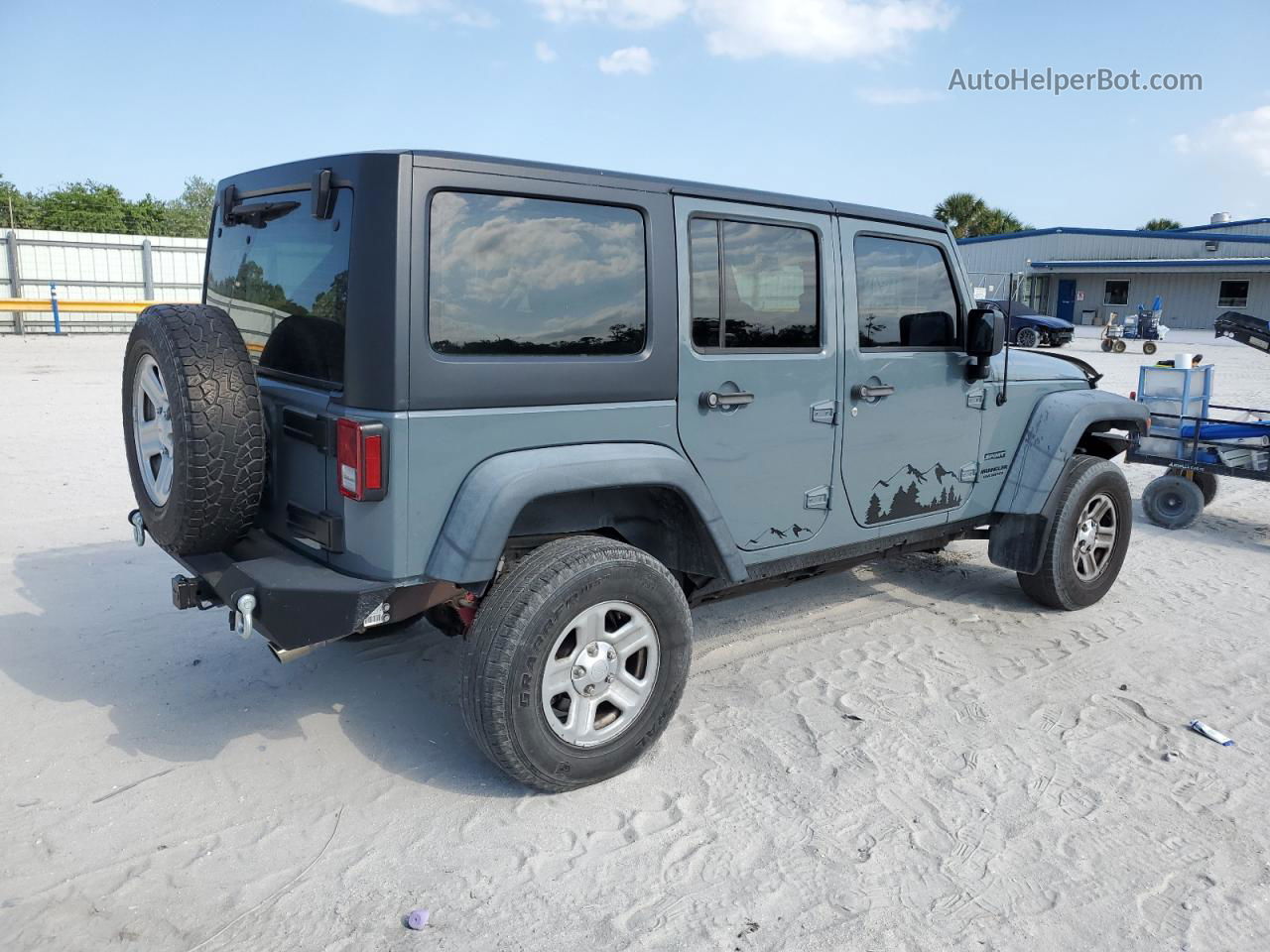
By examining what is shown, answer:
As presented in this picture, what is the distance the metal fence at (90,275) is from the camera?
22953 millimetres

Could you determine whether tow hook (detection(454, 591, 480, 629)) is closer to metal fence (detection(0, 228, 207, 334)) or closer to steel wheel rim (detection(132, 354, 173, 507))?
steel wheel rim (detection(132, 354, 173, 507))

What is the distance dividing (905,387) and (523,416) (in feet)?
6.62

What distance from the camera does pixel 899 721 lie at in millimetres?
4000

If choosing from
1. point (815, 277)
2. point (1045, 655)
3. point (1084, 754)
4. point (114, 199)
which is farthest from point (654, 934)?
point (114, 199)

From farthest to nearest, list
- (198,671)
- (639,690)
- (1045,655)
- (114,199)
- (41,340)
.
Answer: (114,199) → (41,340) → (1045,655) → (198,671) → (639,690)

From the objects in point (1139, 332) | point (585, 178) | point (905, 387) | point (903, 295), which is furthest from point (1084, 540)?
point (1139, 332)

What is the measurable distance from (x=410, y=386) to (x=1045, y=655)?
11.6ft

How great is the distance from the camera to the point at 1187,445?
23.3 feet

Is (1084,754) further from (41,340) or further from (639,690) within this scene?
(41,340)

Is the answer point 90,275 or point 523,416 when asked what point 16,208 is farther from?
point 523,416

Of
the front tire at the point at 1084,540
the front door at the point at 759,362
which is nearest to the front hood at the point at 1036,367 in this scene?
the front tire at the point at 1084,540

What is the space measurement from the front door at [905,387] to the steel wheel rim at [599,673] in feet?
4.33

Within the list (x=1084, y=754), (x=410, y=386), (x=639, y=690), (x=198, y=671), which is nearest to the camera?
(x=410, y=386)

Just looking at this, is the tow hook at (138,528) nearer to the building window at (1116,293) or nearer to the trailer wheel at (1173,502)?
the trailer wheel at (1173,502)
